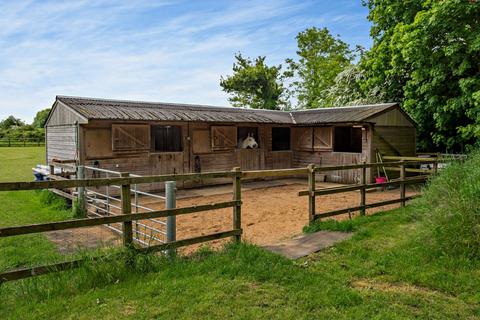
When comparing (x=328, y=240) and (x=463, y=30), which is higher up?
(x=463, y=30)

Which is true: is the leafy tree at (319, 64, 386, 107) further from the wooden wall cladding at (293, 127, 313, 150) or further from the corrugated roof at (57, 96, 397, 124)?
the wooden wall cladding at (293, 127, 313, 150)

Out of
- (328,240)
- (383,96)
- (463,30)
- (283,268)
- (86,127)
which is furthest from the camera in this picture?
(383,96)

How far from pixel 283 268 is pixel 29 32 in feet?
47.8

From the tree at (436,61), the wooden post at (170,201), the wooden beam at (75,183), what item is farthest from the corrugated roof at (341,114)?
the wooden beam at (75,183)

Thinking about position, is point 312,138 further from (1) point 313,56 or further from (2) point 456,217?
(1) point 313,56

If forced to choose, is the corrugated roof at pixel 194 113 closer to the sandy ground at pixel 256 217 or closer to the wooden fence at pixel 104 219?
A: the sandy ground at pixel 256 217

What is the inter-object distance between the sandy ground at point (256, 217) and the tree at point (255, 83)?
2352 centimetres

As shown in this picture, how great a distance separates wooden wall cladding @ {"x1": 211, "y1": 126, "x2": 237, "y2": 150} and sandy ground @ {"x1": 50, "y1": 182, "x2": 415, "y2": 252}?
191cm

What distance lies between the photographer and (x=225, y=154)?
46.9 ft

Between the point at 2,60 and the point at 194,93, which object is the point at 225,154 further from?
the point at 194,93

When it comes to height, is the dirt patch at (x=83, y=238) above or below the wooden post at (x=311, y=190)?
below

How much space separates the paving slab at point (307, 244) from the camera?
495cm

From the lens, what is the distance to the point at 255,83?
1391 inches

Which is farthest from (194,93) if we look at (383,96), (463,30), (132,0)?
(463,30)
